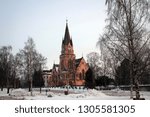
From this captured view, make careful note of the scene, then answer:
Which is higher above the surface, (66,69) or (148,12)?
(148,12)

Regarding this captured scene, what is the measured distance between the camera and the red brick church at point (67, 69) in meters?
6.35

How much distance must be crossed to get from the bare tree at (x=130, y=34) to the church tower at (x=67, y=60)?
2.58 ft

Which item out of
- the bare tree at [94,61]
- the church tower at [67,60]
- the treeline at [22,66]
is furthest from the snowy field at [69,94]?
the bare tree at [94,61]

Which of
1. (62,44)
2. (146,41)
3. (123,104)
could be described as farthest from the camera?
(146,41)

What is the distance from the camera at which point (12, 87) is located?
7.18 metres

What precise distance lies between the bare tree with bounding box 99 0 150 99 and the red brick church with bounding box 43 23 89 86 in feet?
2.59

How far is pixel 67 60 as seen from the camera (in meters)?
6.53

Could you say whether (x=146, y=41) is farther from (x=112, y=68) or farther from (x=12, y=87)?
→ (x=12, y=87)

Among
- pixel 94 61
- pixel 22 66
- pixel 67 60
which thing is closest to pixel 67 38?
pixel 67 60

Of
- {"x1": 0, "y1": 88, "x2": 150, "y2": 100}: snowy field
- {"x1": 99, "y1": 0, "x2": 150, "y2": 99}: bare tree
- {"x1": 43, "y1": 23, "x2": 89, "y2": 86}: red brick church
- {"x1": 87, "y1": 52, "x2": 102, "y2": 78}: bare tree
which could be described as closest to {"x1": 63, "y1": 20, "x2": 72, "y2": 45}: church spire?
{"x1": 43, "y1": 23, "x2": 89, "y2": 86}: red brick church

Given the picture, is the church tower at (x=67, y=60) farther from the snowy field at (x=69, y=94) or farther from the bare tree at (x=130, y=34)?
the bare tree at (x=130, y=34)

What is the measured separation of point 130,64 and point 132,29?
2.72 ft

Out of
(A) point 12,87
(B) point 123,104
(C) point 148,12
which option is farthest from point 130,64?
(A) point 12,87

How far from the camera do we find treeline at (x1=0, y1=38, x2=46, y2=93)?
6.61 metres
